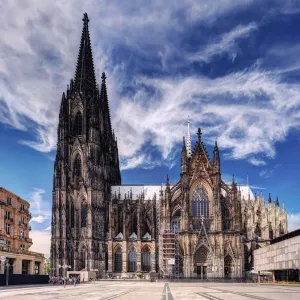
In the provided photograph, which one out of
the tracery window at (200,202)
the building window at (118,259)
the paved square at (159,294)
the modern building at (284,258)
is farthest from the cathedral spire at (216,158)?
the paved square at (159,294)

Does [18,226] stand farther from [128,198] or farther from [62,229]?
[128,198]

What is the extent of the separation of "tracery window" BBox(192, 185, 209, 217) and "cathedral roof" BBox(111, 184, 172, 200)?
45.4 feet

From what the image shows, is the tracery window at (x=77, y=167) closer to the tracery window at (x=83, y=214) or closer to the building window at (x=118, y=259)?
the tracery window at (x=83, y=214)

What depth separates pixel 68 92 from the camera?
103 metres

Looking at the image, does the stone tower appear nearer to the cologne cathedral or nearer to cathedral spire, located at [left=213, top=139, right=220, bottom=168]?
the cologne cathedral

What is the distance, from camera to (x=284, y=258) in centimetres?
6225

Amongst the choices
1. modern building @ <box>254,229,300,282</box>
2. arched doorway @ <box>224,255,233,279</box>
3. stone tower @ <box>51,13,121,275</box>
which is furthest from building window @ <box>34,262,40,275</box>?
modern building @ <box>254,229,300,282</box>

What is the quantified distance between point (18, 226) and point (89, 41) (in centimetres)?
4841

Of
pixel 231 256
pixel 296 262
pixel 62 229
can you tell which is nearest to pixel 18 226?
pixel 62 229

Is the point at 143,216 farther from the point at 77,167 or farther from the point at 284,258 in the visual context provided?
the point at 284,258

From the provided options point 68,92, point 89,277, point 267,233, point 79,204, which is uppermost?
point 68,92

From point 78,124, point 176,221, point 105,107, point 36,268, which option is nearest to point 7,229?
point 36,268

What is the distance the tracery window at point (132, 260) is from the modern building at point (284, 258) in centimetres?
2908

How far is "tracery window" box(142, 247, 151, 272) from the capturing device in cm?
9644
